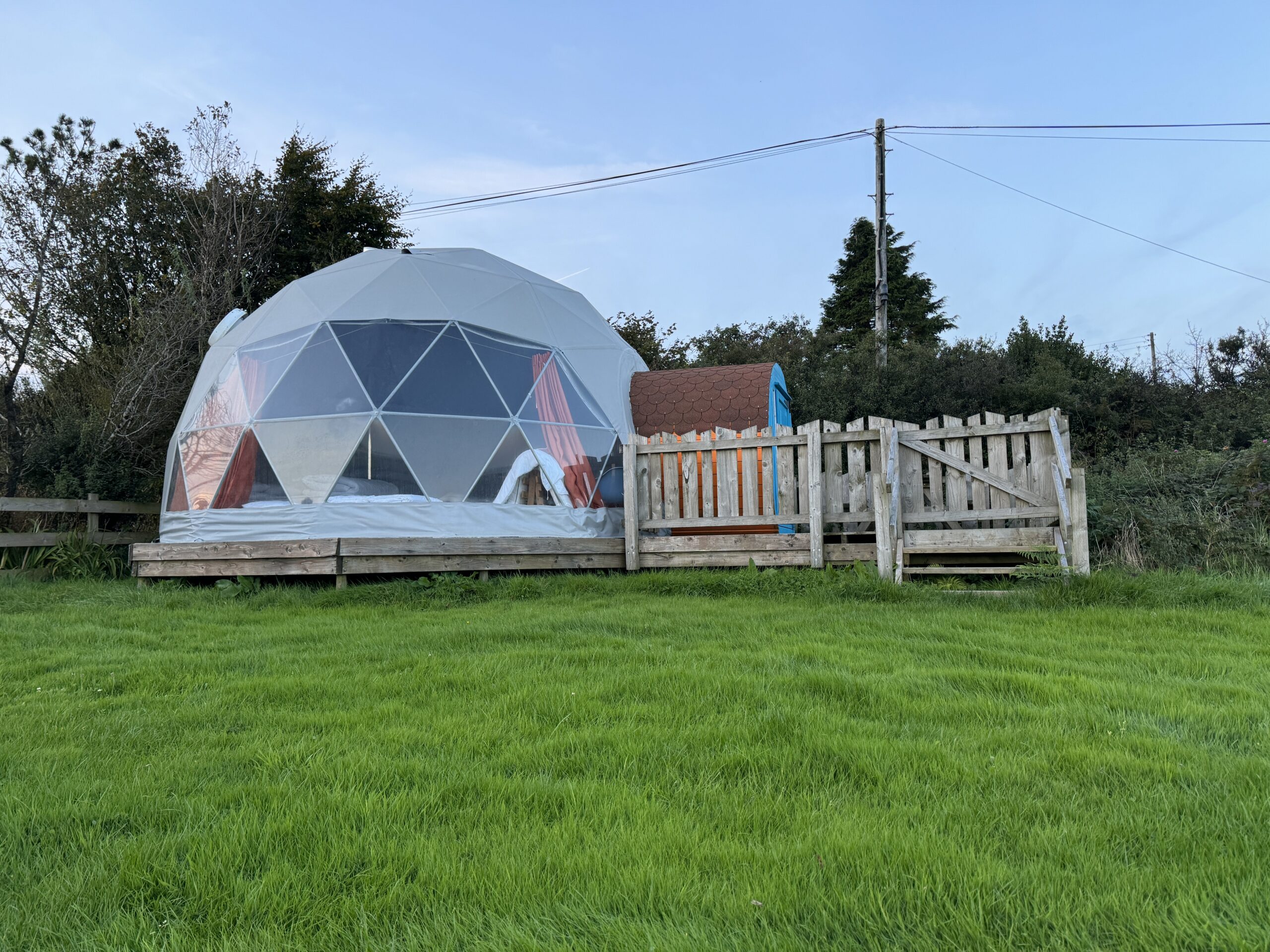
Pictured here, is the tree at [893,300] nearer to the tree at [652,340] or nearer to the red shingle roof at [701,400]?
the tree at [652,340]

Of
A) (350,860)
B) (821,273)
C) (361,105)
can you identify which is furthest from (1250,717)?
(821,273)

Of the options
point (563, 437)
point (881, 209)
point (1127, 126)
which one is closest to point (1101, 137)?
point (1127, 126)

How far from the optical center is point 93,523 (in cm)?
1015

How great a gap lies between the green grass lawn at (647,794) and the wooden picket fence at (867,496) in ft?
7.62

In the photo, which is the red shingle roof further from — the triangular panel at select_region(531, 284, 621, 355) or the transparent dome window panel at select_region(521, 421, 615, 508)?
the transparent dome window panel at select_region(521, 421, 615, 508)

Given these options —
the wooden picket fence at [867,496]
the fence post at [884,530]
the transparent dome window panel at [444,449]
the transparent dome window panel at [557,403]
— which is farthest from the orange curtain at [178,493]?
the fence post at [884,530]

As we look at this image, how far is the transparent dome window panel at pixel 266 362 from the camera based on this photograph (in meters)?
9.49

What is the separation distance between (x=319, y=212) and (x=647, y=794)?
61.9ft

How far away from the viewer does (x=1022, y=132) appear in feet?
60.7

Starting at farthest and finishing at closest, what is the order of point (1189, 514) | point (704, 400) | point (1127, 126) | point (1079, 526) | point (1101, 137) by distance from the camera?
point (1101, 137) < point (1127, 126) < point (704, 400) < point (1189, 514) < point (1079, 526)

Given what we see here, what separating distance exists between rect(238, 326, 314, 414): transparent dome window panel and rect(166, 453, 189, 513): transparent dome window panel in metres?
1.41

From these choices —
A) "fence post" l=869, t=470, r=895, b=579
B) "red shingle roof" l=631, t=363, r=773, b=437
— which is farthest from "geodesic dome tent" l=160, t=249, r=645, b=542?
"fence post" l=869, t=470, r=895, b=579

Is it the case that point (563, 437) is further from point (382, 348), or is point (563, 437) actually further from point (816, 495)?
point (816, 495)

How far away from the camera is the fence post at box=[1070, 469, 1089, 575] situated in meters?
6.47
